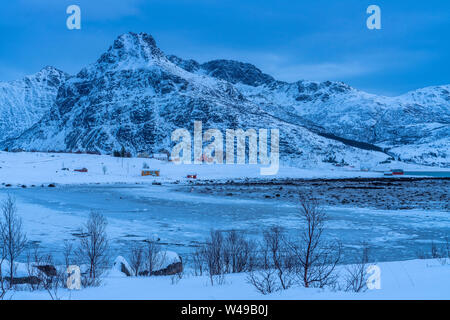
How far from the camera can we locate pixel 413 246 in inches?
586

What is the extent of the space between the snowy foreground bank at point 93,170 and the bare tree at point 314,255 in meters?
54.4

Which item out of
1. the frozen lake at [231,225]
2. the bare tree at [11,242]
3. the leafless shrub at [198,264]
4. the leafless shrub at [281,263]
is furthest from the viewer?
the frozen lake at [231,225]

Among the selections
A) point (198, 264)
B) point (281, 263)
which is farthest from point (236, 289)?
point (198, 264)

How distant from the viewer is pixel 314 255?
1270 centimetres

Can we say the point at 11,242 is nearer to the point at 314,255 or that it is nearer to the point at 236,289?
the point at 236,289

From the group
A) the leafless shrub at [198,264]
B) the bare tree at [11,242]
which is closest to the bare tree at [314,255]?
the leafless shrub at [198,264]

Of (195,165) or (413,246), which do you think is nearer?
(413,246)

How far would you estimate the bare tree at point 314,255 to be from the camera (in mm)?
7566

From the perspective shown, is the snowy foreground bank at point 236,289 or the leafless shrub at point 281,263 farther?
the leafless shrub at point 281,263

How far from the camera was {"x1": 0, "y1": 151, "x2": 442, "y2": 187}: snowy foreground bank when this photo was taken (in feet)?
219

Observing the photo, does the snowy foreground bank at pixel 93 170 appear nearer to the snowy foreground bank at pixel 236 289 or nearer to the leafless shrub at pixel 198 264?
the leafless shrub at pixel 198 264
